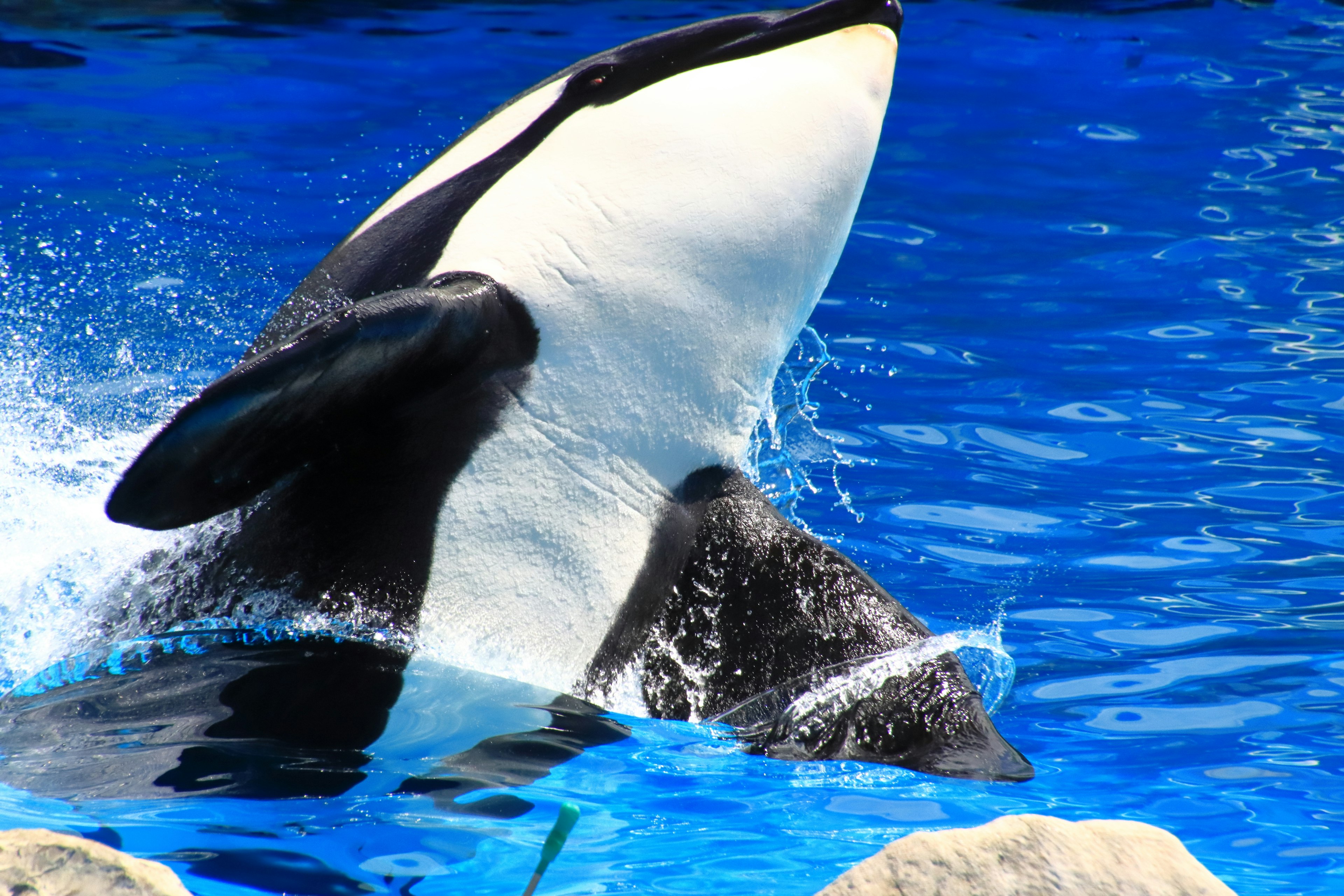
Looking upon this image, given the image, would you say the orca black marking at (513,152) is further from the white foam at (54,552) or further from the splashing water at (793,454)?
the splashing water at (793,454)

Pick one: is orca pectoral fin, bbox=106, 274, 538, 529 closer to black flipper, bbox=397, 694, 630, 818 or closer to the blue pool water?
the blue pool water

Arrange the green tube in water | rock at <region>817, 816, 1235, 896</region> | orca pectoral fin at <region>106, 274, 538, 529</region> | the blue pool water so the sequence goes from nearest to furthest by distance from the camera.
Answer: the green tube in water, rock at <region>817, 816, 1235, 896</region>, orca pectoral fin at <region>106, 274, 538, 529</region>, the blue pool water

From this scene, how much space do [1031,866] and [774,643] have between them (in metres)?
1.88

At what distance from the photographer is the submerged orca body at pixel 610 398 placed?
386cm

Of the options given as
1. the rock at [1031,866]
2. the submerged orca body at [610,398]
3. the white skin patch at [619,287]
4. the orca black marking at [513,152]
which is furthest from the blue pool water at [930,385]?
the orca black marking at [513,152]

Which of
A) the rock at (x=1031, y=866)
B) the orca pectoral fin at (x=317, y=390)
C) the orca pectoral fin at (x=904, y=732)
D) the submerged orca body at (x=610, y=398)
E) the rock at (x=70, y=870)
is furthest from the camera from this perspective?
the orca pectoral fin at (x=904, y=732)

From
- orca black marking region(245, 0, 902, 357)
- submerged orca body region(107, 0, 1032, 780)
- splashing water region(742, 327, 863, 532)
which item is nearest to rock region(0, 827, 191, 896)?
submerged orca body region(107, 0, 1032, 780)

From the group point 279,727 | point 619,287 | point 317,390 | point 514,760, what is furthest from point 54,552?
point 619,287

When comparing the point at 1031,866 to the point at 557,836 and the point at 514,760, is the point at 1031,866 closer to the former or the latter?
the point at 557,836

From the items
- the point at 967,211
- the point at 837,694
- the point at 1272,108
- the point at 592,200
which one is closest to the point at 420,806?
the point at 837,694

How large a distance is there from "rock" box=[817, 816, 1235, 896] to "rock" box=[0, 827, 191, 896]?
112cm

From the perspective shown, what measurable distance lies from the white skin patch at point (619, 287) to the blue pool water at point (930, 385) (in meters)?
0.33

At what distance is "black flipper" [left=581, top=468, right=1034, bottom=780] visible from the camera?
13.2 feet

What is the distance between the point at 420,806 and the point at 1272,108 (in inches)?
437
